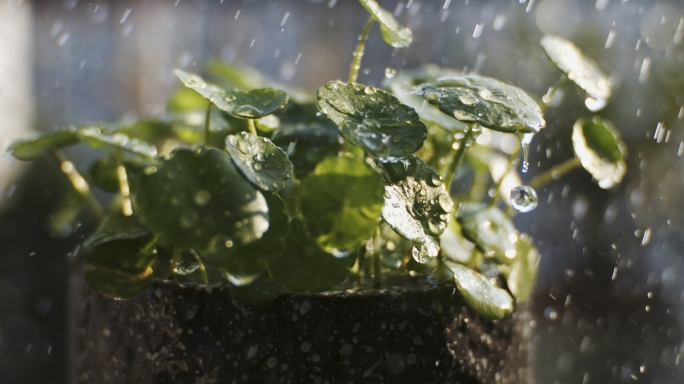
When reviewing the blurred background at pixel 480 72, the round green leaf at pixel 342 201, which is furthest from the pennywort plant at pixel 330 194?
the blurred background at pixel 480 72

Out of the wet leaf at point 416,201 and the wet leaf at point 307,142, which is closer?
the wet leaf at point 416,201

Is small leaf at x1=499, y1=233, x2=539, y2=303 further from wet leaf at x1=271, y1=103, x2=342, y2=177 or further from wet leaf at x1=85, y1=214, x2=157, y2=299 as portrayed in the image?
wet leaf at x1=85, y1=214, x2=157, y2=299

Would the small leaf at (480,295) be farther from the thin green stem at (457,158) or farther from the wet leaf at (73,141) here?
the wet leaf at (73,141)

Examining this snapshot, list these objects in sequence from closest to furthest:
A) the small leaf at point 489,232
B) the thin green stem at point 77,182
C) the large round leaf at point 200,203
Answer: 1. the large round leaf at point 200,203
2. the small leaf at point 489,232
3. the thin green stem at point 77,182

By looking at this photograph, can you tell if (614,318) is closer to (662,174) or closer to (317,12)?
(662,174)

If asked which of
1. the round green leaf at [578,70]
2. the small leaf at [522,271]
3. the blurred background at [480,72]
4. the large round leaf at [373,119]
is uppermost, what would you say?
the round green leaf at [578,70]

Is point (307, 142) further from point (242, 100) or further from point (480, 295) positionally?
point (480, 295)

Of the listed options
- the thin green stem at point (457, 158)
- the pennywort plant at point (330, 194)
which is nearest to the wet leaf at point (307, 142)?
the pennywort plant at point (330, 194)

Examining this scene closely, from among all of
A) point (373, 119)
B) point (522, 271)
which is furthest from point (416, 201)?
point (522, 271)

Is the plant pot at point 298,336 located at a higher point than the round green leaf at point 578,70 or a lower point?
lower

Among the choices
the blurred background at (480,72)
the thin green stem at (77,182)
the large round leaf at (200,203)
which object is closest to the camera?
the large round leaf at (200,203)
